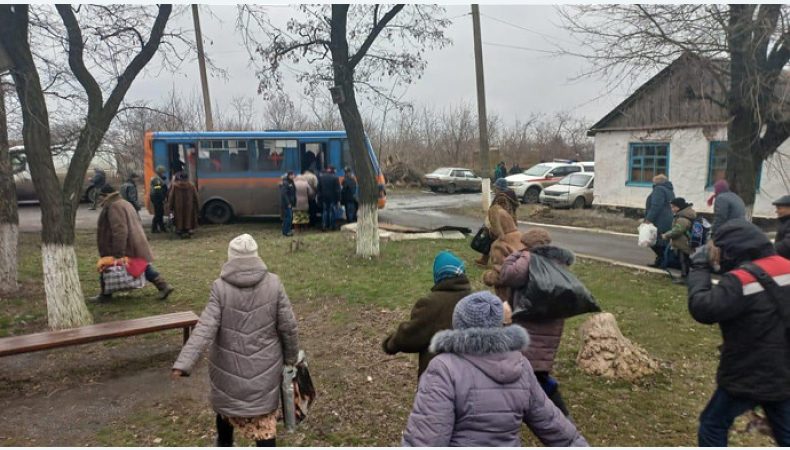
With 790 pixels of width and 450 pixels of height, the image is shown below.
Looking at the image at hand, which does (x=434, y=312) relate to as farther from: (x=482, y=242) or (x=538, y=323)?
(x=482, y=242)

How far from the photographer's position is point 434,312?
2.98m

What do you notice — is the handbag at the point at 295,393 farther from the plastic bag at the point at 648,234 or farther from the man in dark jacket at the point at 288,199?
the man in dark jacket at the point at 288,199

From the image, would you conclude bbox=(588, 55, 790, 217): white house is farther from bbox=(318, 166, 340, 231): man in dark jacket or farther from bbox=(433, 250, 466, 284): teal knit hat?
bbox=(433, 250, 466, 284): teal knit hat

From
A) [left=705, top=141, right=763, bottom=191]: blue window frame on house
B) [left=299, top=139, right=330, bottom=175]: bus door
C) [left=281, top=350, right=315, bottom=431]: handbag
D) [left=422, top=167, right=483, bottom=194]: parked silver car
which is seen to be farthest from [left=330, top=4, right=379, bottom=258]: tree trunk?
[left=422, top=167, right=483, bottom=194]: parked silver car

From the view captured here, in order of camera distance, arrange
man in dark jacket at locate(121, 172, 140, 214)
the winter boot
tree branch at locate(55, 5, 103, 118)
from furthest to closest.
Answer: man in dark jacket at locate(121, 172, 140, 214) → the winter boot → tree branch at locate(55, 5, 103, 118)

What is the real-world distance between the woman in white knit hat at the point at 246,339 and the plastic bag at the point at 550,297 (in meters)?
1.54

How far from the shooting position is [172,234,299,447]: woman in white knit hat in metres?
3.13

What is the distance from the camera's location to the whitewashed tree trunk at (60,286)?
5.82 metres

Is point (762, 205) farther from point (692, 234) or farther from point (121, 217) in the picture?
point (121, 217)

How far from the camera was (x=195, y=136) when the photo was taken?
1455cm

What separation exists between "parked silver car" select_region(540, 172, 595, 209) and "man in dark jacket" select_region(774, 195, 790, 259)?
1466 cm

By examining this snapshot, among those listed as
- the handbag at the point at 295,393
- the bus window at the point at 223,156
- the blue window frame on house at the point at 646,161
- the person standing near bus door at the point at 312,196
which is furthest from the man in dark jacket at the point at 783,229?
the blue window frame on house at the point at 646,161

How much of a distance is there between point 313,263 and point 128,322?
4.21 meters

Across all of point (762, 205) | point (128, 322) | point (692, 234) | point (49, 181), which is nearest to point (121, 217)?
point (49, 181)
